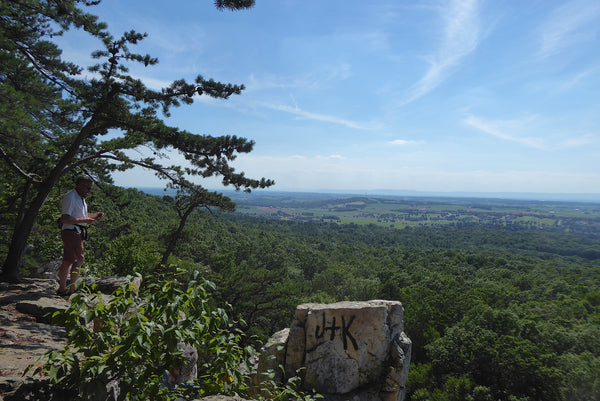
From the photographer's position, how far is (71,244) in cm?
476

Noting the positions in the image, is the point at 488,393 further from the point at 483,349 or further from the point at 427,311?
the point at 427,311

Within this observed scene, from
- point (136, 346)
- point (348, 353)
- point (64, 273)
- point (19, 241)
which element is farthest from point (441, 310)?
point (136, 346)

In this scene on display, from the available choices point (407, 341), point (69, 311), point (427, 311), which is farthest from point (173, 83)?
point (427, 311)

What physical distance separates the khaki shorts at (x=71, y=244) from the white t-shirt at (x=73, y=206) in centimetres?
8

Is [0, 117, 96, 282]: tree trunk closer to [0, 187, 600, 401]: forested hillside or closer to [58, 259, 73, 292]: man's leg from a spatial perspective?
[0, 187, 600, 401]: forested hillside

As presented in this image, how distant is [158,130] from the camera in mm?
6688

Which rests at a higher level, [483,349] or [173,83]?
[173,83]

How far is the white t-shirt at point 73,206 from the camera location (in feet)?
15.2

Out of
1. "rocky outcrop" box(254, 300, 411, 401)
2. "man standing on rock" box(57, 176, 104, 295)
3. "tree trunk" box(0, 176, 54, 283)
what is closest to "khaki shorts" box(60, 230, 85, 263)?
"man standing on rock" box(57, 176, 104, 295)

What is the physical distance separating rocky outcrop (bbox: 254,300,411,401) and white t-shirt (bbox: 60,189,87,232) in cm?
537

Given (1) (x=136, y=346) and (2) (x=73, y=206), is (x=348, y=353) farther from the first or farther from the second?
(1) (x=136, y=346)

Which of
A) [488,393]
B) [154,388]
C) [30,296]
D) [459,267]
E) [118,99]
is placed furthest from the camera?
[459,267]

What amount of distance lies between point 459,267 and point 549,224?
16302cm

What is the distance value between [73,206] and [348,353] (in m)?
7.06
